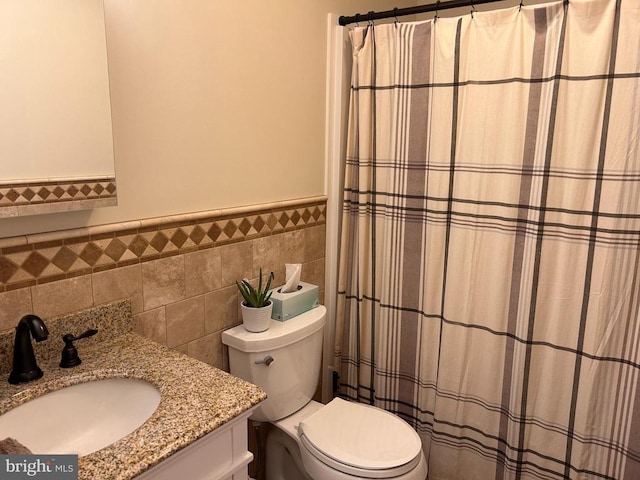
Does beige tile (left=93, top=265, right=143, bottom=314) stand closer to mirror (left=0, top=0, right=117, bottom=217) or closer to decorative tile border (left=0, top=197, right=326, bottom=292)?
decorative tile border (left=0, top=197, right=326, bottom=292)

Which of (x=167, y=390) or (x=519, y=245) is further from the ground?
(x=519, y=245)

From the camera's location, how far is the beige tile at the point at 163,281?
145 centimetres

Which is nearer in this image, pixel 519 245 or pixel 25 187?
pixel 25 187

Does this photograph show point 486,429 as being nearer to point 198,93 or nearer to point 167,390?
point 167,390

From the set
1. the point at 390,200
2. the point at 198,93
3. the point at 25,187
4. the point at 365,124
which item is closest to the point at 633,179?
the point at 390,200

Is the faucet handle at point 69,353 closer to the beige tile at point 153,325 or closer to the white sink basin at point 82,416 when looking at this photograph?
the white sink basin at point 82,416

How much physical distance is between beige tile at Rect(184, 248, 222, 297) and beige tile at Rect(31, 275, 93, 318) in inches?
12.7

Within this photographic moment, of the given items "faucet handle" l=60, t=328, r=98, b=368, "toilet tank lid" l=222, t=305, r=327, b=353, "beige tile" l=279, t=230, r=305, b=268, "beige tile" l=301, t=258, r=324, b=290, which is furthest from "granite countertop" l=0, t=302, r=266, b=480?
"beige tile" l=301, t=258, r=324, b=290

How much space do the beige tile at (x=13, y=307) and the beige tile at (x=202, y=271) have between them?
0.47m

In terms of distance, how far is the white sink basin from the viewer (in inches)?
42.4

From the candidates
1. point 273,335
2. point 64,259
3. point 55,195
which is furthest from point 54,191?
point 273,335

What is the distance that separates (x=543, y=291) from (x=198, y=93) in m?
1.35

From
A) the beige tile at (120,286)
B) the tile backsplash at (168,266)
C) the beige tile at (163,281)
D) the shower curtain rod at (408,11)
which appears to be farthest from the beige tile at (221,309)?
the shower curtain rod at (408,11)

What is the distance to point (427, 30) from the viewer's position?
177 cm
